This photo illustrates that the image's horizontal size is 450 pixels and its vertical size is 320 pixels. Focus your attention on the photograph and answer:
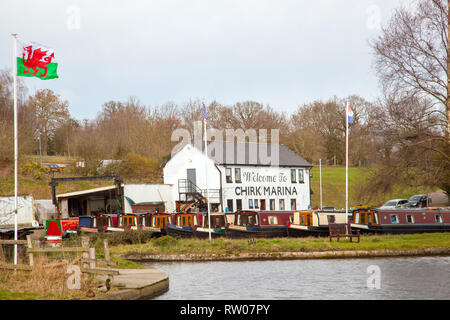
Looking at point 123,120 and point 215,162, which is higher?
point 123,120

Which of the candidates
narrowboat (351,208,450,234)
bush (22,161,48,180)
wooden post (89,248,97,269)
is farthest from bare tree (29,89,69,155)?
wooden post (89,248,97,269)

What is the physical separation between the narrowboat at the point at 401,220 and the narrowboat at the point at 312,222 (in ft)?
4.83

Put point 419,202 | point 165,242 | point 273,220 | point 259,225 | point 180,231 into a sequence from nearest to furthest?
point 165,242 → point 180,231 → point 259,225 → point 273,220 → point 419,202

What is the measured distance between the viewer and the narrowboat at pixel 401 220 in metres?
36.9

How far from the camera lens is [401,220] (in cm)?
3753

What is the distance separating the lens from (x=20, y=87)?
2485 inches

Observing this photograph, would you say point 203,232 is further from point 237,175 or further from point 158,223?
point 237,175

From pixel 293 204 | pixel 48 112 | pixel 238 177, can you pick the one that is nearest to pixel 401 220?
pixel 238 177

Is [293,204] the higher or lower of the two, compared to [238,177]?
lower

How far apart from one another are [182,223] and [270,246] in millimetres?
10304

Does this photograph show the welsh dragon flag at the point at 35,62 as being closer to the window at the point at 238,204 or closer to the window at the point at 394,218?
the window at the point at 394,218
